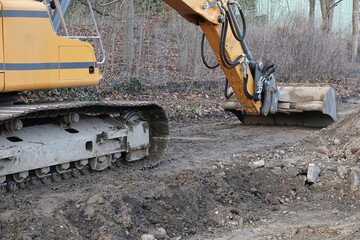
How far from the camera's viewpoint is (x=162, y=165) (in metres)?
7.63

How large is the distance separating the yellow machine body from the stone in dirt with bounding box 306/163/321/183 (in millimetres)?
2966

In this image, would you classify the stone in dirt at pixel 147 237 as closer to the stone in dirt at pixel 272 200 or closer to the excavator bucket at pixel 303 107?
the stone in dirt at pixel 272 200

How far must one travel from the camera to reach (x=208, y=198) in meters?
6.09

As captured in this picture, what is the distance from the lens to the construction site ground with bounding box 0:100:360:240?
5043 millimetres

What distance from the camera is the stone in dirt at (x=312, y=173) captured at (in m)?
6.98

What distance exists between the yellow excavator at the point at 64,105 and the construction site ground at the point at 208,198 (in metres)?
0.26

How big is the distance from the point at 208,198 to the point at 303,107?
15.6 ft

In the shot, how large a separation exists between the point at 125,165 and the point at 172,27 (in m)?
8.57

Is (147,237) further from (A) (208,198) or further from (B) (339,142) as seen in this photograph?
(B) (339,142)

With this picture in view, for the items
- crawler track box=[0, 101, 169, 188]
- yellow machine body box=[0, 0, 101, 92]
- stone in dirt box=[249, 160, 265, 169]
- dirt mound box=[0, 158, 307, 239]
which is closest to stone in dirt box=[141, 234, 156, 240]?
dirt mound box=[0, 158, 307, 239]

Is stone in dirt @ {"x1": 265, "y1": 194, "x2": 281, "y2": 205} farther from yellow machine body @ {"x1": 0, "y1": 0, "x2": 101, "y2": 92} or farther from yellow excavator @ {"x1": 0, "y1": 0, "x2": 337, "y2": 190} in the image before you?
yellow machine body @ {"x1": 0, "y1": 0, "x2": 101, "y2": 92}

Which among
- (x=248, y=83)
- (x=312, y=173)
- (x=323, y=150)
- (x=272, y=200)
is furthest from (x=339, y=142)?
(x=272, y=200)

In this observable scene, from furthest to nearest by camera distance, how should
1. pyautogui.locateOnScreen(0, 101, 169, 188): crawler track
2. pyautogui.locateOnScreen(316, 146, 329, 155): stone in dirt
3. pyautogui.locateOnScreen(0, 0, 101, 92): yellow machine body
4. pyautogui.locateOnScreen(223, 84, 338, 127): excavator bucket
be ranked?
1. pyautogui.locateOnScreen(223, 84, 338, 127): excavator bucket
2. pyautogui.locateOnScreen(316, 146, 329, 155): stone in dirt
3. pyautogui.locateOnScreen(0, 101, 169, 188): crawler track
4. pyautogui.locateOnScreen(0, 0, 101, 92): yellow machine body

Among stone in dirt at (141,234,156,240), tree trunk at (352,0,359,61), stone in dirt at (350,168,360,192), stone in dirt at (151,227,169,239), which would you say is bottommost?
stone in dirt at (151,227,169,239)
